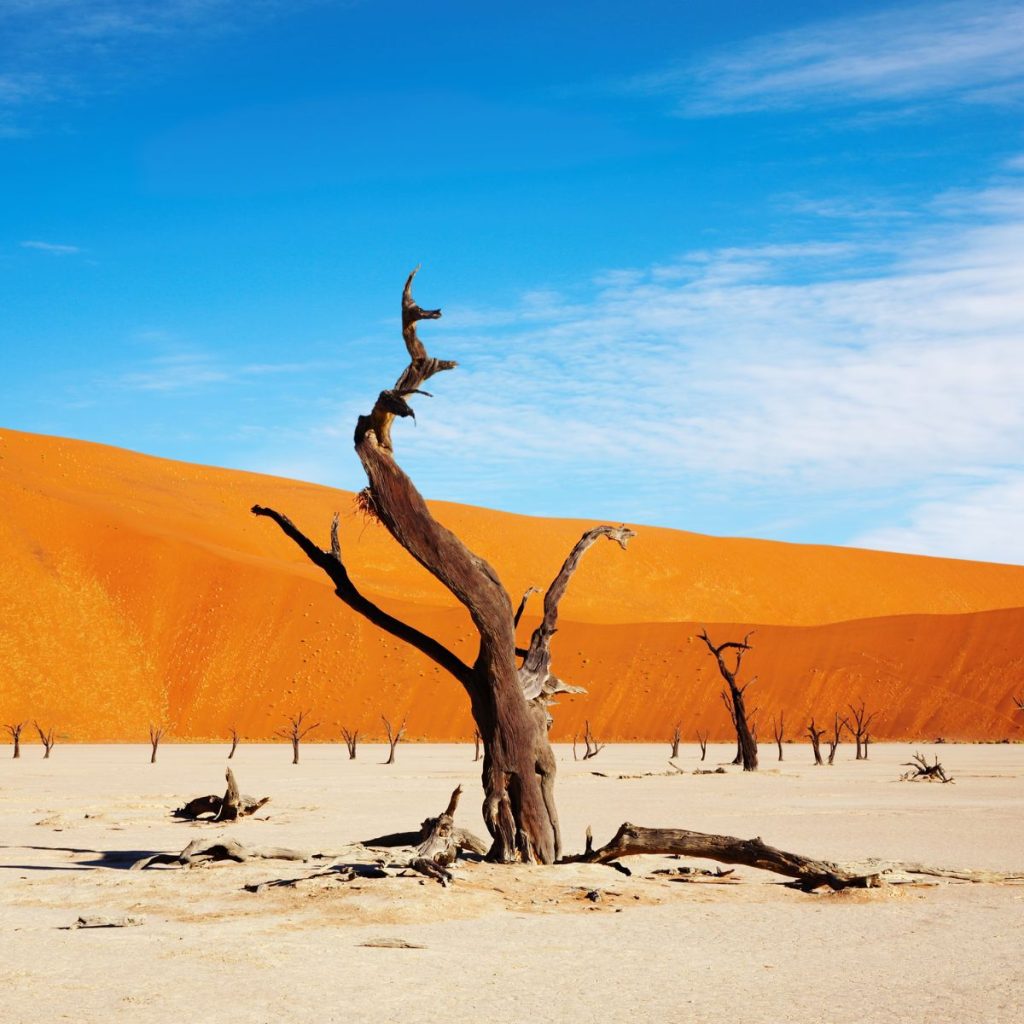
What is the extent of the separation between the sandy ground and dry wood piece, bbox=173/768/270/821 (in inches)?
10.5

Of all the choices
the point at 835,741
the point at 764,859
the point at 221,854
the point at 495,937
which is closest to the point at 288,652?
the point at 835,741

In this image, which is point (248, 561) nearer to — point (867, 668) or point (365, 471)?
point (867, 668)

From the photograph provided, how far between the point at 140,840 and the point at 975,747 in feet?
152

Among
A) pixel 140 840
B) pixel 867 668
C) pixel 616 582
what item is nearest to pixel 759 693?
pixel 867 668

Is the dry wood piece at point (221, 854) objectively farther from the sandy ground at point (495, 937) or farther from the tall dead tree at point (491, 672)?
the tall dead tree at point (491, 672)

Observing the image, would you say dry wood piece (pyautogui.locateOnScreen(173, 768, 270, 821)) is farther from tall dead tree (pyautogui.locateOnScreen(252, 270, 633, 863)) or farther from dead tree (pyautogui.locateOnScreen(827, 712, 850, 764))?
dead tree (pyautogui.locateOnScreen(827, 712, 850, 764))

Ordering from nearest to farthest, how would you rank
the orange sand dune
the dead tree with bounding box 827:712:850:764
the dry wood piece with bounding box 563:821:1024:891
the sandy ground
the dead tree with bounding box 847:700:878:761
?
the sandy ground, the dry wood piece with bounding box 563:821:1024:891, the dead tree with bounding box 827:712:850:764, the dead tree with bounding box 847:700:878:761, the orange sand dune

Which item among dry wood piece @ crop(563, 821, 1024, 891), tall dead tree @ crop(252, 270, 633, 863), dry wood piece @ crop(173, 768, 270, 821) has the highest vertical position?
tall dead tree @ crop(252, 270, 633, 863)

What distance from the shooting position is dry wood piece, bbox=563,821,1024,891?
12172mm

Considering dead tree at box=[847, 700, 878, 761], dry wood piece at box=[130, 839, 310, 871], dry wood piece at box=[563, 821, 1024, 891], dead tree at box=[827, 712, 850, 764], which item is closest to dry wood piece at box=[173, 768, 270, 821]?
dry wood piece at box=[130, 839, 310, 871]

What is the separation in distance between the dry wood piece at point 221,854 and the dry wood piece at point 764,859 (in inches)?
122

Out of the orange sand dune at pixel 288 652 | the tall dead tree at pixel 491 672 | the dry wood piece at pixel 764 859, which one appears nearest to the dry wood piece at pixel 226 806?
the tall dead tree at pixel 491 672

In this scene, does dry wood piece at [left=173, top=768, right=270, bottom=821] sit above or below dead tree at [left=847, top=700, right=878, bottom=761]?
below

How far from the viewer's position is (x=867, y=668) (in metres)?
73.1
